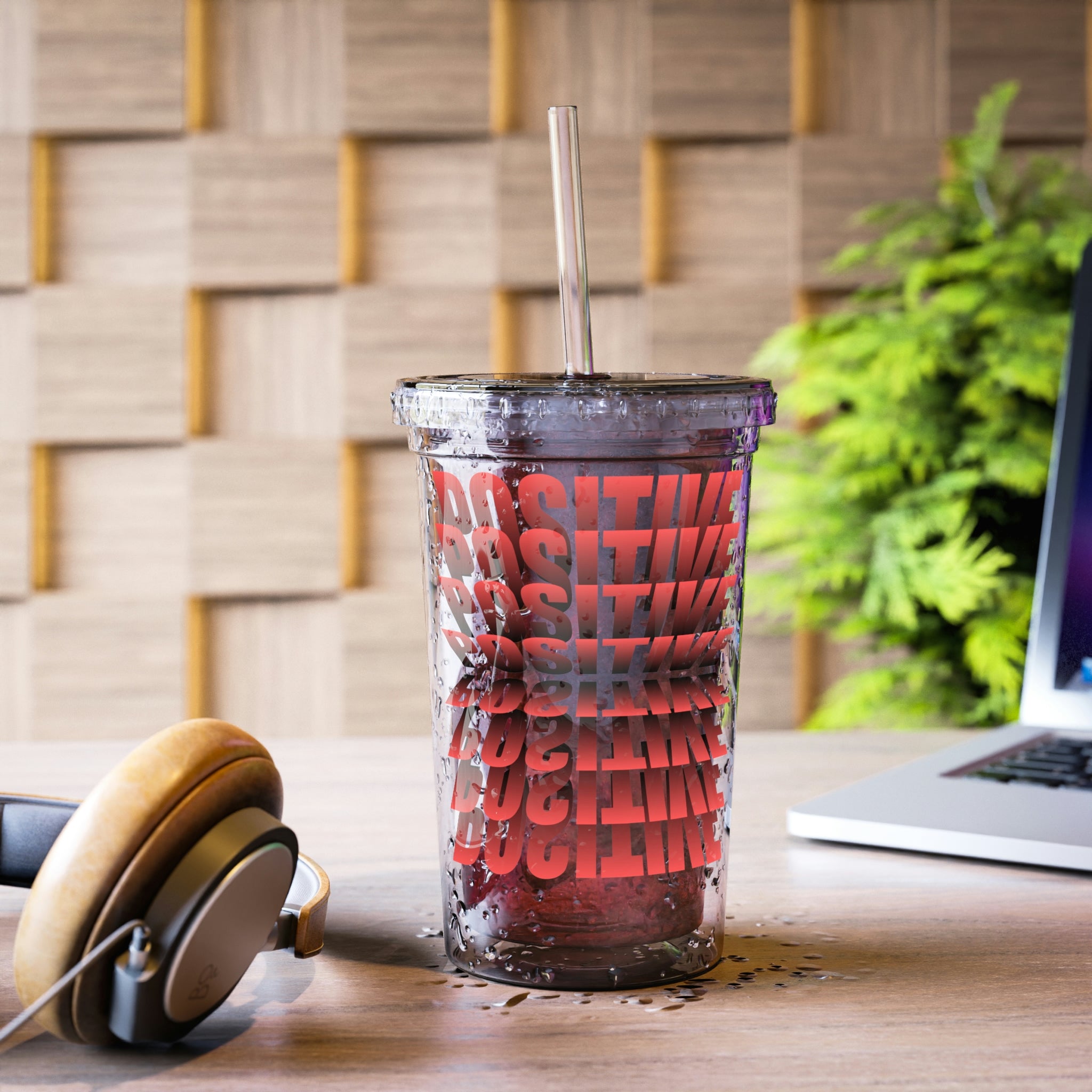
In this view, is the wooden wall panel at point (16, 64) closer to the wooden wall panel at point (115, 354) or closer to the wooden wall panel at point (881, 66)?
the wooden wall panel at point (115, 354)

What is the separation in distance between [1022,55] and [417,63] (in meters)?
1.09

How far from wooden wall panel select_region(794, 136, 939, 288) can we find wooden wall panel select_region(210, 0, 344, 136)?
86 centimetres

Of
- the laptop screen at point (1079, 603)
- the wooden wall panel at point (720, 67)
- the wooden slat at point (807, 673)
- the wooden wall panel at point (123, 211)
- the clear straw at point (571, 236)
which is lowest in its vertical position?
the wooden slat at point (807, 673)

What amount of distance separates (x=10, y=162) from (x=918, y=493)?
1661 millimetres

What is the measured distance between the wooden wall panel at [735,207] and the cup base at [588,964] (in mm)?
1968

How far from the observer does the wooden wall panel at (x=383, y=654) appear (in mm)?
2193

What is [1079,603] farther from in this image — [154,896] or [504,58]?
[504,58]

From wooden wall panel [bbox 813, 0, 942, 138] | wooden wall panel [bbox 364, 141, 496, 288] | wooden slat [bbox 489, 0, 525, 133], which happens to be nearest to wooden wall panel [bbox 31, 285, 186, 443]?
wooden wall panel [bbox 364, 141, 496, 288]

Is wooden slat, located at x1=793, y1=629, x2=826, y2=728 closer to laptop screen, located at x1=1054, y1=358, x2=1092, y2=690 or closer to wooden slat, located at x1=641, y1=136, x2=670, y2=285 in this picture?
wooden slat, located at x1=641, y1=136, x2=670, y2=285

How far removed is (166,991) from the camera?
0.30 meters

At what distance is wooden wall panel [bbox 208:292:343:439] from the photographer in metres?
2.20

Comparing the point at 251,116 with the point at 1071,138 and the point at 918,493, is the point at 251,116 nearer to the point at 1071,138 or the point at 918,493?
the point at 918,493

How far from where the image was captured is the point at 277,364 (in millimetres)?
2201

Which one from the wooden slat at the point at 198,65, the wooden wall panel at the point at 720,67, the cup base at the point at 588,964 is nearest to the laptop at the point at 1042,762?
the cup base at the point at 588,964
